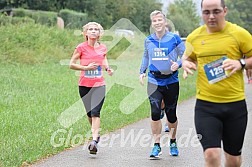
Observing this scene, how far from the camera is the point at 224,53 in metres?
5.43

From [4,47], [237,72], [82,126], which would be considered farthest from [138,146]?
[4,47]

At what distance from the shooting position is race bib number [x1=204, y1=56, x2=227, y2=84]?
211 inches

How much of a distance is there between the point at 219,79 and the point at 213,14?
0.61 m

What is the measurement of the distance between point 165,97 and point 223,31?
288cm

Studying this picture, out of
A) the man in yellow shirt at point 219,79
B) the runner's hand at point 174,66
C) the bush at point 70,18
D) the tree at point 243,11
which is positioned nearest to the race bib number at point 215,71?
the man in yellow shirt at point 219,79

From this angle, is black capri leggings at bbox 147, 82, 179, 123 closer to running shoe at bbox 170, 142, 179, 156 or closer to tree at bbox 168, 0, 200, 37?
running shoe at bbox 170, 142, 179, 156

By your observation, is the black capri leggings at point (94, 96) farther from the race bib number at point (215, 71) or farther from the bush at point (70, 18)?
the bush at point (70, 18)

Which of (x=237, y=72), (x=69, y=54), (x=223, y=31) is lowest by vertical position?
(x=69, y=54)

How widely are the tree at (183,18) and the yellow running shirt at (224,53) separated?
173ft

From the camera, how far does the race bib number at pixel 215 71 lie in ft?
17.6

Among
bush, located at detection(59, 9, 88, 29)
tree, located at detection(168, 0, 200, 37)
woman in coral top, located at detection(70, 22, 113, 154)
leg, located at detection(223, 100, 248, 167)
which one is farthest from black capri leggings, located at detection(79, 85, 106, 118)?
tree, located at detection(168, 0, 200, 37)

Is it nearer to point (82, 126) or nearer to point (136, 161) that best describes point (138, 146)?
point (136, 161)

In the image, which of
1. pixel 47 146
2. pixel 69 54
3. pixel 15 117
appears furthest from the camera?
pixel 69 54

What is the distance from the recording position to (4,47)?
2761cm
